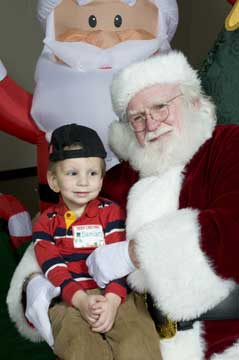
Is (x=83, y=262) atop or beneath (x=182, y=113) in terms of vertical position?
beneath

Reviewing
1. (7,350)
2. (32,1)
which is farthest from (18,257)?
(32,1)

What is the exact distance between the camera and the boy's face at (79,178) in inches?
45.6

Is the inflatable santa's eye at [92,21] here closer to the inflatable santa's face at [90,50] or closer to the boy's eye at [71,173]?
the inflatable santa's face at [90,50]

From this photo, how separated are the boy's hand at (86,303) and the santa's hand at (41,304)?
0.20ft

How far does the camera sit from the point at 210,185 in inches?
43.9

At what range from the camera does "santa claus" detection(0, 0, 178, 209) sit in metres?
1.89

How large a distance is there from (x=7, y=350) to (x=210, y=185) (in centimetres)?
102

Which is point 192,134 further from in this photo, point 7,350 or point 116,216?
point 7,350

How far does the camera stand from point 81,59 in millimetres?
1897

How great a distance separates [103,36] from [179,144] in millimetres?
936

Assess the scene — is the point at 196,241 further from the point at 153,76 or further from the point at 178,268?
the point at 153,76

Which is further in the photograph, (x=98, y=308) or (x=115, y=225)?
(x=115, y=225)

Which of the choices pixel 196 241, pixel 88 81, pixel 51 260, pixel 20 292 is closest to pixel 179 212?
pixel 196 241

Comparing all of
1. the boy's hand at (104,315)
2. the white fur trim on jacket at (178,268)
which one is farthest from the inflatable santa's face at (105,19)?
the boy's hand at (104,315)
